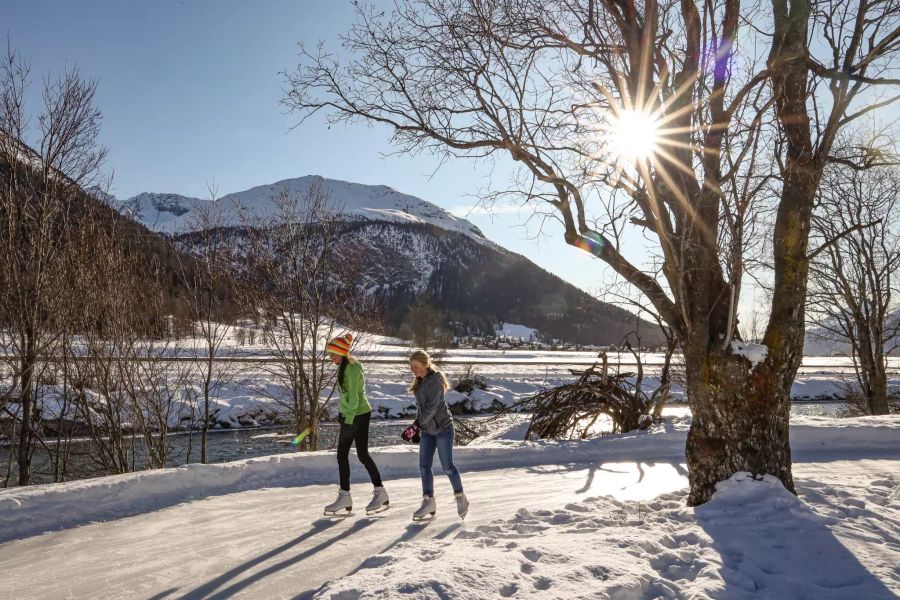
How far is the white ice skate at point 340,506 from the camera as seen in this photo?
20.4 feet

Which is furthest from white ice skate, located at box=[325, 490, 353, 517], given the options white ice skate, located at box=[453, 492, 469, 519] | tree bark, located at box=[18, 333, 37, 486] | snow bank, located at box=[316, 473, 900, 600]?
tree bark, located at box=[18, 333, 37, 486]

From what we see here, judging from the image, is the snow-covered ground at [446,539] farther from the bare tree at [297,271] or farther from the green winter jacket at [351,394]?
the bare tree at [297,271]

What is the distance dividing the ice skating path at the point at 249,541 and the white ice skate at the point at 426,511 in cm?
11

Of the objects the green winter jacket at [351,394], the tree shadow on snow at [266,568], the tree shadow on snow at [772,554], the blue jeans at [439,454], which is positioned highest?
the green winter jacket at [351,394]

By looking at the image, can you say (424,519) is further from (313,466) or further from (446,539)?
(313,466)

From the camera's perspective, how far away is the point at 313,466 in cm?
836

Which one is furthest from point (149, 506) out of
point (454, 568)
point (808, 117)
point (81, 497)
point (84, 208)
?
point (808, 117)

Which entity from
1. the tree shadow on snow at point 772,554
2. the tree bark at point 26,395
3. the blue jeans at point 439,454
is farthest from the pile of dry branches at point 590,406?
the tree bark at point 26,395

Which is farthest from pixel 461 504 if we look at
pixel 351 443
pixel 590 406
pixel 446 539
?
pixel 590 406

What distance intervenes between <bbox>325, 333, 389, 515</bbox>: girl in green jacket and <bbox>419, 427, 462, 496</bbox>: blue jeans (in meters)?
0.59

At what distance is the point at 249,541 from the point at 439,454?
1985mm

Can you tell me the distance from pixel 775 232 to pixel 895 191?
1476cm

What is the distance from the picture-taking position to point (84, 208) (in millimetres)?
11180

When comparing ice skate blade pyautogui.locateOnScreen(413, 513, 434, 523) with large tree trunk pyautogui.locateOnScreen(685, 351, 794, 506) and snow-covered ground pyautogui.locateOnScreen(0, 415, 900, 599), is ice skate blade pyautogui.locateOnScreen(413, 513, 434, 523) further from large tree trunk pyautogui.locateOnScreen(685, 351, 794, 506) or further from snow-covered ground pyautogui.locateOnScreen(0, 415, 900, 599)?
large tree trunk pyautogui.locateOnScreen(685, 351, 794, 506)
